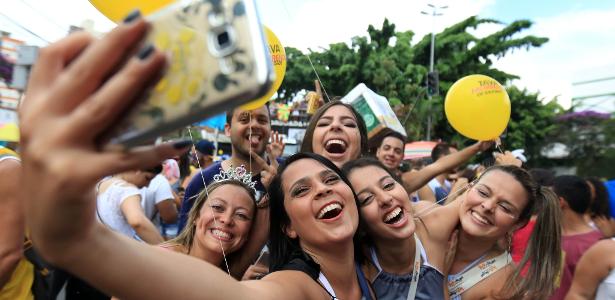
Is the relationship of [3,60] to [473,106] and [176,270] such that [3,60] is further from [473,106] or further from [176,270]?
[473,106]

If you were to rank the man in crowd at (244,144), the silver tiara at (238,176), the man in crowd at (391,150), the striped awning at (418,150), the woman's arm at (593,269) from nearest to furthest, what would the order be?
the woman's arm at (593,269), the silver tiara at (238,176), the man in crowd at (244,144), the man in crowd at (391,150), the striped awning at (418,150)

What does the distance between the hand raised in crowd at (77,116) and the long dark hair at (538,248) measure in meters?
2.29

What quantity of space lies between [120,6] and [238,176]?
128 centimetres

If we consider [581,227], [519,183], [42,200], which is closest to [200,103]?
[42,200]

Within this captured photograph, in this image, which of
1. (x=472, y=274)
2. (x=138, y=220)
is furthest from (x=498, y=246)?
(x=138, y=220)

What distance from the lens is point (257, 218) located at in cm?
255

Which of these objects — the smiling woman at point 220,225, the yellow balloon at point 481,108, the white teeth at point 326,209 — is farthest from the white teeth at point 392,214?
the yellow balloon at point 481,108

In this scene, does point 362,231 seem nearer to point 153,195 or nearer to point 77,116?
point 77,116

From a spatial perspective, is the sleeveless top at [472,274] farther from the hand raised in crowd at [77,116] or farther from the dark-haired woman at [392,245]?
the hand raised in crowd at [77,116]

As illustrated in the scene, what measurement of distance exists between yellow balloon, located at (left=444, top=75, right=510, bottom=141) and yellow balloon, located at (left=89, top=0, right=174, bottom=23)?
2.83 m

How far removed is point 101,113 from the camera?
65cm

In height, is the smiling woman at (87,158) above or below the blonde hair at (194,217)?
above

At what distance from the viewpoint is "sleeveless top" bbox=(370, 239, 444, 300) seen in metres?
2.03

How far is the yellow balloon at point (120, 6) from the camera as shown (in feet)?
5.74
